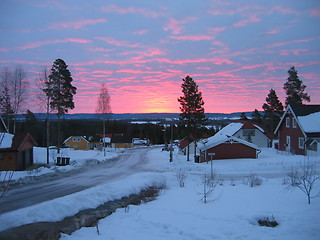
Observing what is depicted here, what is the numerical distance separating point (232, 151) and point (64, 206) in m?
25.8

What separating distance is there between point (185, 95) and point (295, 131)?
14957 millimetres

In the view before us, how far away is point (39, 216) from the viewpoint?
29.2 ft

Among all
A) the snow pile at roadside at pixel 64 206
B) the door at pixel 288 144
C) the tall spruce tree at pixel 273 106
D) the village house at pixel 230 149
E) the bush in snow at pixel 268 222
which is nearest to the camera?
the bush in snow at pixel 268 222

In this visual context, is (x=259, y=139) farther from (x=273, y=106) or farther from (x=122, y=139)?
(x=122, y=139)

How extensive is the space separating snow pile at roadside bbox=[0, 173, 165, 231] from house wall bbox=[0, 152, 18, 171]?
13.0 meters

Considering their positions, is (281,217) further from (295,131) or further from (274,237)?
(295,131)

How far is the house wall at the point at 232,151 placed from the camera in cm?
3234

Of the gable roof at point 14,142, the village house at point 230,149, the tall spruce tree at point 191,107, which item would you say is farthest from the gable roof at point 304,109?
the gable roof at point 14,142

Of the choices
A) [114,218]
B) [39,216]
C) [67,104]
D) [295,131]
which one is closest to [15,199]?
[39,216]

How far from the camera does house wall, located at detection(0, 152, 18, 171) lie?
74.7 feet

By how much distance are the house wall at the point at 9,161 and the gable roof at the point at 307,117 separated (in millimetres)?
30630

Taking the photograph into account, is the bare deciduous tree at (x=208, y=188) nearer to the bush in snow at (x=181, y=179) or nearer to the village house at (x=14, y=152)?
the bush in snow at (x=181, y=179)

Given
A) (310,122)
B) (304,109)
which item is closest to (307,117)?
(310,122)

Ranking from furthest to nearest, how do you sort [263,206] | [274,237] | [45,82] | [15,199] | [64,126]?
1. [64,126]
2. [45,82]
3. [15,199]
4. [263,206]
5. [274,237]
